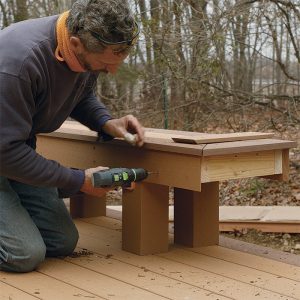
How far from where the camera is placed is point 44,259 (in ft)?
10.2

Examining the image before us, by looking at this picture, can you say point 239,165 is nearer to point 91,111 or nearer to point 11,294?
point 91,111

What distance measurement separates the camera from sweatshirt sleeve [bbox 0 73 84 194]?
2602 millimetres

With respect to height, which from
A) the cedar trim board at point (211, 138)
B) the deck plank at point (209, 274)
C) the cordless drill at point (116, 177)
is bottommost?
the deck plank at point (209, 274)

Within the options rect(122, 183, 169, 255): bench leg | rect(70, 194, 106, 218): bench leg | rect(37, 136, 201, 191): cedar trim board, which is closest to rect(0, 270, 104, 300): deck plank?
rect(122, 183, 169, 255): bench leg

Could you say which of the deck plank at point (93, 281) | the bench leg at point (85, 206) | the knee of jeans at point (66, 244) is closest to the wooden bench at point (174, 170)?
the knee of jeans at point (66, 244)

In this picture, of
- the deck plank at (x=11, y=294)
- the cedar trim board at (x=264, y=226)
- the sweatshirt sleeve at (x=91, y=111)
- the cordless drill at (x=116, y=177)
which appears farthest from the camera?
the cedar trim board at (x=264, y=226)

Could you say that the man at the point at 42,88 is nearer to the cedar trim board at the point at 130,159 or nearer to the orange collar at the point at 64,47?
the orange collar at the point at 64,47

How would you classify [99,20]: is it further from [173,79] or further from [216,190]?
[173,79]

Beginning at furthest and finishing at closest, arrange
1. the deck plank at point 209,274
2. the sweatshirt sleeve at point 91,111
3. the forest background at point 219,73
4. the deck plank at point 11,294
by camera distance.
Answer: the forest background at point 219,73
the sweatshirt sleeve at point 91,111
the deck plank at point 209,274
the deck plank at point 11,294

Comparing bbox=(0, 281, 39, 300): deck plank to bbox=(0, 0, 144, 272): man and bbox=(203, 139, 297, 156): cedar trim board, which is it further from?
bbox=(203, 139, 297, 156): cedar trim board

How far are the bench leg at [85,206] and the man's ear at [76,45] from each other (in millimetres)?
1550

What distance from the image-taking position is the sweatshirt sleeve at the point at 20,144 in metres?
2.60

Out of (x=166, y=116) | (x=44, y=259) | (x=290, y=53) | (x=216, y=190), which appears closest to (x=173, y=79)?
(x=166, y=116)

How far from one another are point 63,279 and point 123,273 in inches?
10.8
